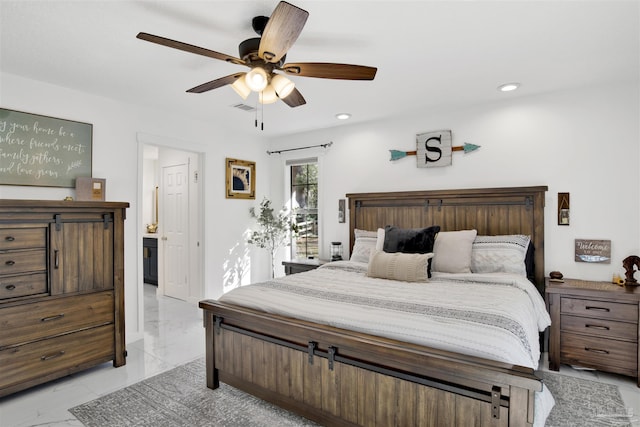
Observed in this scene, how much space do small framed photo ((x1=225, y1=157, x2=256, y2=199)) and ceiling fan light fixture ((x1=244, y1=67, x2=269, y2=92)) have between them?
2.71m

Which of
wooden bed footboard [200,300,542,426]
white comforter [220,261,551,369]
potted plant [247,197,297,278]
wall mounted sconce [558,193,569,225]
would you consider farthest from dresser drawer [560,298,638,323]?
potted plant [247,197,297,278]

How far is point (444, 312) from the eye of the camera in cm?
200

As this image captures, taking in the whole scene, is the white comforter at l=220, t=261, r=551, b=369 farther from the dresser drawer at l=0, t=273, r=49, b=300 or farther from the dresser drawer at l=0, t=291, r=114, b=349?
the dresser drawer at l=0, t=273, r=49, b=300

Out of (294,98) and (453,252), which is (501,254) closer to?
(453,252)

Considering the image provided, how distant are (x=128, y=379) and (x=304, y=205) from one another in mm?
3056

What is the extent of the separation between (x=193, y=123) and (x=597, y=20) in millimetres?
3868

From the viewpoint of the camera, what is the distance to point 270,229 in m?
5.02

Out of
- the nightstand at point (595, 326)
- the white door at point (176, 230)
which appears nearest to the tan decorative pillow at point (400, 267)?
the nightstand at point (595, 326)

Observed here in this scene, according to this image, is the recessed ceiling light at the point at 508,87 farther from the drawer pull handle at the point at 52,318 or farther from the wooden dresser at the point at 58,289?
the drawer pull handle at the point at 52,318

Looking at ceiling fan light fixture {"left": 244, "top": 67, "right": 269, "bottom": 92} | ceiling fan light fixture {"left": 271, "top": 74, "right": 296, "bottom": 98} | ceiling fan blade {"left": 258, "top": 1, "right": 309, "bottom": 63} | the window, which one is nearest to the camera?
ceiling fan blade {"left": 258, "top": 1, "right": 309, "bottom": 63}

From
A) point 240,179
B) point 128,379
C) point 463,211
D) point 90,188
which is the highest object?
point 240,179

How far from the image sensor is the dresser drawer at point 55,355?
8.05 ft

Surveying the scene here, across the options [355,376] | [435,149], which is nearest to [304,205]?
[435,149]

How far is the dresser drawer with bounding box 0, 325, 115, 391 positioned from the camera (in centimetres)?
246
